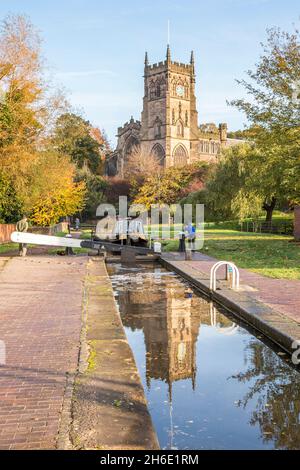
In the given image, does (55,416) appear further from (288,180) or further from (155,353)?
(288,180)

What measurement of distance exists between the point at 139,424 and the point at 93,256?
719 inches

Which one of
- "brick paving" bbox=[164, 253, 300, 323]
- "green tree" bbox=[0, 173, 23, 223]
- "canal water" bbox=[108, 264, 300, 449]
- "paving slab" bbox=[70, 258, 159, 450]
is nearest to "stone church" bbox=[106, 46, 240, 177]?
"green tree" bbox=[0, 173, 23, 223]

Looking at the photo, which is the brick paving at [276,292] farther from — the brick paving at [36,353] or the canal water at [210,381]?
the brick paving at [36,353]

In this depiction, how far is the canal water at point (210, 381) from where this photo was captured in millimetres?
5082

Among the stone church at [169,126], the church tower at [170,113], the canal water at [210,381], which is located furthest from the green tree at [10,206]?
the church tower at [170,113]

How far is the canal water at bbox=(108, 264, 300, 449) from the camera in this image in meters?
5.08

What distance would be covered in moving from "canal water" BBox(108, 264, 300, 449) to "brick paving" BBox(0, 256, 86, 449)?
1.13 m

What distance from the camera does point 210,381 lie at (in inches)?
263

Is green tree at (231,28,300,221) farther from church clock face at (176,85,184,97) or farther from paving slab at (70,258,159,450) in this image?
church clock face at (176,85,184,97)

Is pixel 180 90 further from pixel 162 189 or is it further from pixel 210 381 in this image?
pixel 210 381

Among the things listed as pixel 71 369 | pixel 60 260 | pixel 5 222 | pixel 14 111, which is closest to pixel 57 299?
pixel 71 369

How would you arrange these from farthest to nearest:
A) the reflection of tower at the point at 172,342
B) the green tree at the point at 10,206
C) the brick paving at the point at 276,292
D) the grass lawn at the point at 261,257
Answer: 1. the green tree at the point at 10,206
2. the grass lawn at the point at 261,257
3. the brick paving at the point at 276,292
4. the reflection of tower at the point at 172,342

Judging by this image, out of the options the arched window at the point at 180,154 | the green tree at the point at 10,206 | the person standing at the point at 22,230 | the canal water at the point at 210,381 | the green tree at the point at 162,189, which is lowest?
the canal water at the point at 210,381

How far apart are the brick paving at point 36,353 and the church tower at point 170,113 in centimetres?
9645
